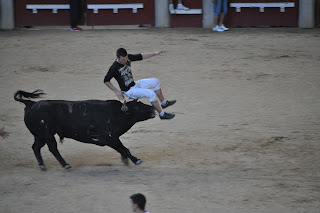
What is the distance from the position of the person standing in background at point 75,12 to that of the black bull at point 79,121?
9513 millimetres


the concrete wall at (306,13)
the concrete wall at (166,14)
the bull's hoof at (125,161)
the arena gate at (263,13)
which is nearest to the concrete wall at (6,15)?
the concrete wall at (166,14)

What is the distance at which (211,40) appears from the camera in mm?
14594

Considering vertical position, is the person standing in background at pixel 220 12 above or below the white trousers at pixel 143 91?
above

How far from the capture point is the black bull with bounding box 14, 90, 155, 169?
6754 millimetres

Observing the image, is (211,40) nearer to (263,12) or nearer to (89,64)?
(263,12)

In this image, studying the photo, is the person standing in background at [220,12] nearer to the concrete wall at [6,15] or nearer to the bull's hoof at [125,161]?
the concrete wall at [6,15]

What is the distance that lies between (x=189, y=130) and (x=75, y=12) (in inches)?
350

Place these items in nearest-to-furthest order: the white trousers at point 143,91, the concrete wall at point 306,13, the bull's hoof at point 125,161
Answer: the bull's hoof at point 125,161 → the white trousers at point 143,91 → the concrete wall at point 306,13

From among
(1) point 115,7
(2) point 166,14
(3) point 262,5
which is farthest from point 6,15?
(3) point 262,5

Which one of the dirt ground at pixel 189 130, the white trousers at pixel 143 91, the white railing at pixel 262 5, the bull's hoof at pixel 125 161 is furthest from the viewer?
the white railing at pixel 262 5

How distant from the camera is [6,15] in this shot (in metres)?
16.7

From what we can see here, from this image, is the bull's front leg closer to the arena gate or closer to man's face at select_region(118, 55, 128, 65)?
man's face at select_region(118, 55, 128, 65)

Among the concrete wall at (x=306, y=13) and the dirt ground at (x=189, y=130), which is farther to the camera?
the concrete wall at (x=306, y=13)

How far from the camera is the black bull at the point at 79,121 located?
675 cm
